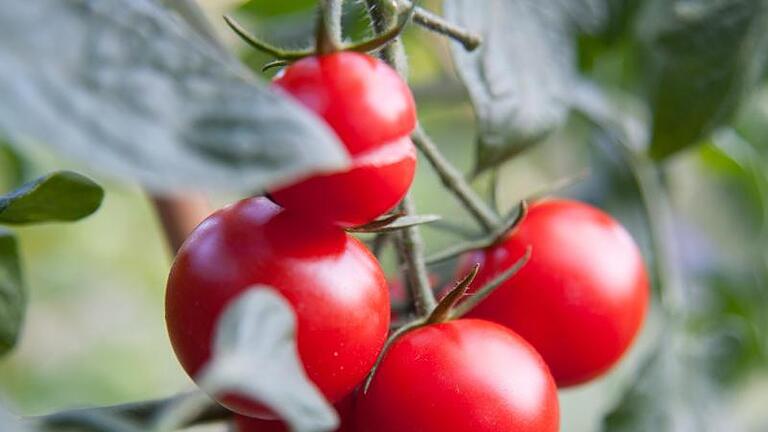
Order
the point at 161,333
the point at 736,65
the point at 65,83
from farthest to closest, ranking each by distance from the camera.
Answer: the point at 161,333 → the point at 736,65 → the point at 65,83

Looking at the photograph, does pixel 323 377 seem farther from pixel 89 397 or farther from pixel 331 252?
pixel 89 397

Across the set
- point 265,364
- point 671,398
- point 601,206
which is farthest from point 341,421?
point 601,206

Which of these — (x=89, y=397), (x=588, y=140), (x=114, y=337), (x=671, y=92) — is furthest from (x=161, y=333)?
(x=671, y=92)

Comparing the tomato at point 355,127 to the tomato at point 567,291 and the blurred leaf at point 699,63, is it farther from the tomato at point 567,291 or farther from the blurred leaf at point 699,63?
the blurred leaf at point 699,63

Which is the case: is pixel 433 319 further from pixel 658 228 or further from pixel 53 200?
pixel 658 228

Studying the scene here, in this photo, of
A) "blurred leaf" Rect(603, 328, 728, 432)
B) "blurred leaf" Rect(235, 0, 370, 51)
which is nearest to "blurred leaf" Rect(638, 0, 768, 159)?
"blurred leaf" Rect(603, 328, 728, 432)

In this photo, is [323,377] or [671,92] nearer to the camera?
[323,377]
